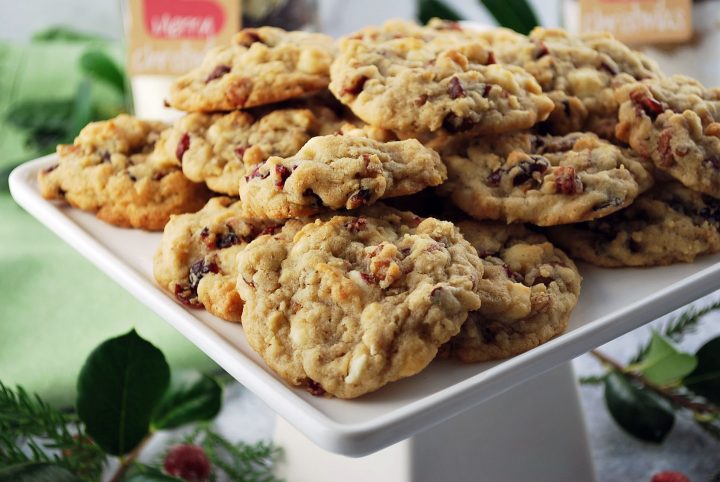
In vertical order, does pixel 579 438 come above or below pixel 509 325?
below

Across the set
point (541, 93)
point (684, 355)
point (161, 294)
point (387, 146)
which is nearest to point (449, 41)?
point (541, 93)

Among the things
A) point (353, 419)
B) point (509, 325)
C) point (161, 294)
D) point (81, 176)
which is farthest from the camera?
point (81, 176)

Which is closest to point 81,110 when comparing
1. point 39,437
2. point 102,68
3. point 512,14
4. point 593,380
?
point 102,68

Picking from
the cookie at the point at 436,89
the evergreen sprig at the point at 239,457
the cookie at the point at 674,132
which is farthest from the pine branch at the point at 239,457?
the cookie at the point at 674,132

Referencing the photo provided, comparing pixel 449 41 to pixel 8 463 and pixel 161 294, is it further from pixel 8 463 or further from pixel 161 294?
pixel 8 463

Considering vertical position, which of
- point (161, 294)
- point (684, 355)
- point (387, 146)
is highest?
point (387, 146)

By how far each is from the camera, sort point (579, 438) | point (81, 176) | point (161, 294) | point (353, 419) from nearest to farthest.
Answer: point (353, 419) → point (161, 294) → point (81, 176) → point (579, 438)
